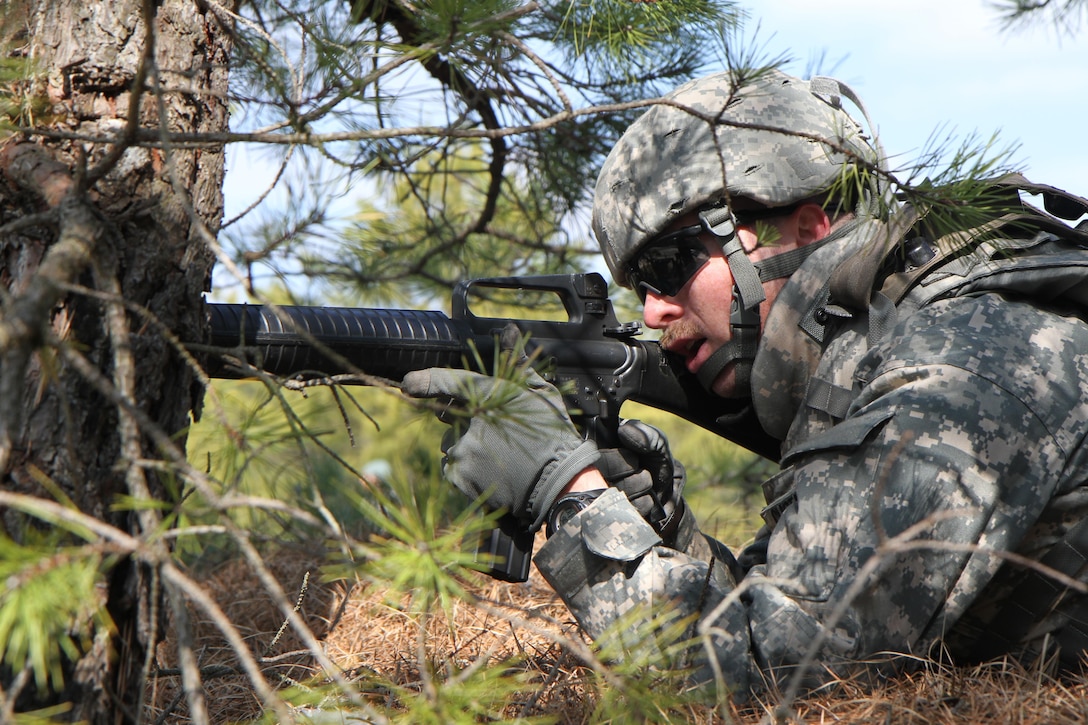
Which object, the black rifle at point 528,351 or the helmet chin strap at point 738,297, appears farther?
the helmet chin strap at point 738,297

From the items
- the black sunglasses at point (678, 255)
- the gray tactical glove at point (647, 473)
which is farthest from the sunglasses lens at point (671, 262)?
the gray tactical glove at point (647, 473)

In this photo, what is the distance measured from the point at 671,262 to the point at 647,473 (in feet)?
2.13

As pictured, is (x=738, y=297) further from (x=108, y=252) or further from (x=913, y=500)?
(x=108, y=252)

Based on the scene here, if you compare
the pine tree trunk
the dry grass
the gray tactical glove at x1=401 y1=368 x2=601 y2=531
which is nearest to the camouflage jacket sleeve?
the dry grass

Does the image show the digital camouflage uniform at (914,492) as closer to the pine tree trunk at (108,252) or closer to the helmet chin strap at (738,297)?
the helmet chin strap at (738,297)

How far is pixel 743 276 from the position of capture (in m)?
2.55

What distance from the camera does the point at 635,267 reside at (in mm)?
2816

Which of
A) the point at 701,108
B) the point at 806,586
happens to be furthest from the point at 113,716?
the point at 701,108

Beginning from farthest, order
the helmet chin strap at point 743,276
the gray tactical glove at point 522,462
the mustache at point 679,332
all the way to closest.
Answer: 1. the mustache at point 679,332
2. the helmet chin strap at point 743,276
3. the gray tactical glove at point 522,462

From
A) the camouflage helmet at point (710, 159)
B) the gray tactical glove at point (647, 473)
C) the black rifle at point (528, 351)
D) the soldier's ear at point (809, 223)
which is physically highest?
the camouflage helmet at point (710, 159)

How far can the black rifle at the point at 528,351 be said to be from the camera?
2232 millimetres

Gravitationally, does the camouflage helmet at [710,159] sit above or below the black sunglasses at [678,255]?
above

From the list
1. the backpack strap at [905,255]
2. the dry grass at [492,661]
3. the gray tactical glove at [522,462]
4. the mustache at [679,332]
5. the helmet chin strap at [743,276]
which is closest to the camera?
the dry grass at [492,661]

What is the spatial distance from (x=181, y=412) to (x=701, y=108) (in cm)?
178
